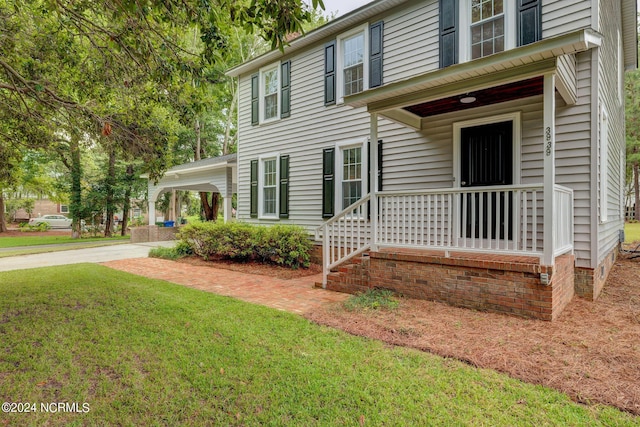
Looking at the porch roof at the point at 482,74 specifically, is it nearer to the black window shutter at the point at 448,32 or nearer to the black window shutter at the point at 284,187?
the black window shutter at the point at 448,32

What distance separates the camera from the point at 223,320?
4.26 metres

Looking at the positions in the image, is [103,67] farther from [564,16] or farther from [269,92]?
[564,16]

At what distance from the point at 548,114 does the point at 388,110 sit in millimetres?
2215

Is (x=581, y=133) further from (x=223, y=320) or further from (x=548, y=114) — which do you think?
(x=223, y=320)

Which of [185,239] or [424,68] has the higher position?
[424,68]

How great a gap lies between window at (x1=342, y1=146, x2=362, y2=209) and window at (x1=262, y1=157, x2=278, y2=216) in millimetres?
2488

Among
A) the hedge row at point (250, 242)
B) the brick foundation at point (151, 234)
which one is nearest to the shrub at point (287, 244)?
the hedge row at point (250, 242)

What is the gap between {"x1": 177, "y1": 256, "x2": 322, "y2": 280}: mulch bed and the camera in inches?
297

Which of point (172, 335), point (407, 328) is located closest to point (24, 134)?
point (172, 335)

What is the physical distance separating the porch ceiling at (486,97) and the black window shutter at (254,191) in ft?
17.5

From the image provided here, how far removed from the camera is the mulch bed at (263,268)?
24.8 ft

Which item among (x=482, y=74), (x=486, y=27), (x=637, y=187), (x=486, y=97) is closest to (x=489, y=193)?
(x=482, y=74)

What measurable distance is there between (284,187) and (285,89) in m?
2.71

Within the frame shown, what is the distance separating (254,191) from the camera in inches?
401
